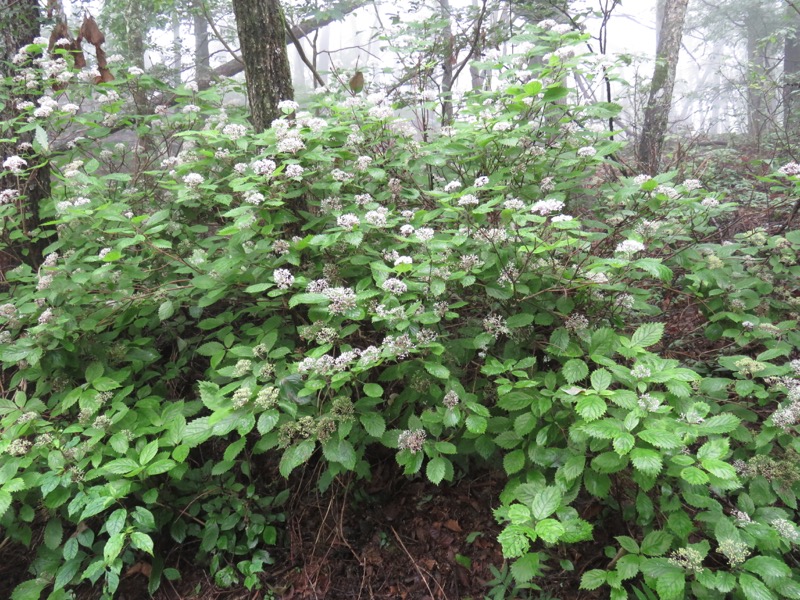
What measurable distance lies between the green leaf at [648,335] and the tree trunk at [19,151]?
165 inches

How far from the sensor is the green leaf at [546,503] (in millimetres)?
1699

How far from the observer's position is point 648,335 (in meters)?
2.14

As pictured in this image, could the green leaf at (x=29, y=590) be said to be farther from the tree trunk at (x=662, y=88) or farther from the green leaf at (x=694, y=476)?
the tree trunk at (x=662, y=88)

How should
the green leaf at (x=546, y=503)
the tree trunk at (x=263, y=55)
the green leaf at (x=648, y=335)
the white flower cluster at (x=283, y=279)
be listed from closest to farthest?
1. the green leaf at (x=546, y=503)
2. the green leaf at (x=648, y=335)
3. the white flower cluster at (x=283, y=279)
4. the tree trunk at (x=263, y=55)

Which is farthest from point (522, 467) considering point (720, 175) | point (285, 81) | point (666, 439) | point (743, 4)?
point (743, 4)

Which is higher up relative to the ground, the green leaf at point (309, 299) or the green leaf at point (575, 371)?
the green leaf at point (309, 299)

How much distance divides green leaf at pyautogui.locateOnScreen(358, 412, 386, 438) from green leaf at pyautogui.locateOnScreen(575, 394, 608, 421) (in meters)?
0.93

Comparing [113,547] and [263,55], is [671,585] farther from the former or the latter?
[263,55]

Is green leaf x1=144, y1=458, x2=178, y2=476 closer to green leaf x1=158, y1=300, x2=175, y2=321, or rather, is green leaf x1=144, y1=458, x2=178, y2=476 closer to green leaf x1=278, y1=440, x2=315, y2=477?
green leaf x1=278, y1=440, x2=315, y2=477

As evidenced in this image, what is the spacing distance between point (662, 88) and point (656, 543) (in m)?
6.72

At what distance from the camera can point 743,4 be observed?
12.8 metres

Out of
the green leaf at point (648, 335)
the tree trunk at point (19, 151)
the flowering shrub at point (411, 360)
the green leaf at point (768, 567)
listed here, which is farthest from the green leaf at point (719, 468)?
the tree trunk at point (19, 151)

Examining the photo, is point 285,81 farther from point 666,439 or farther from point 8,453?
point 666,439

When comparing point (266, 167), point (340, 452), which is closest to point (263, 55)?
point (266, 167)
